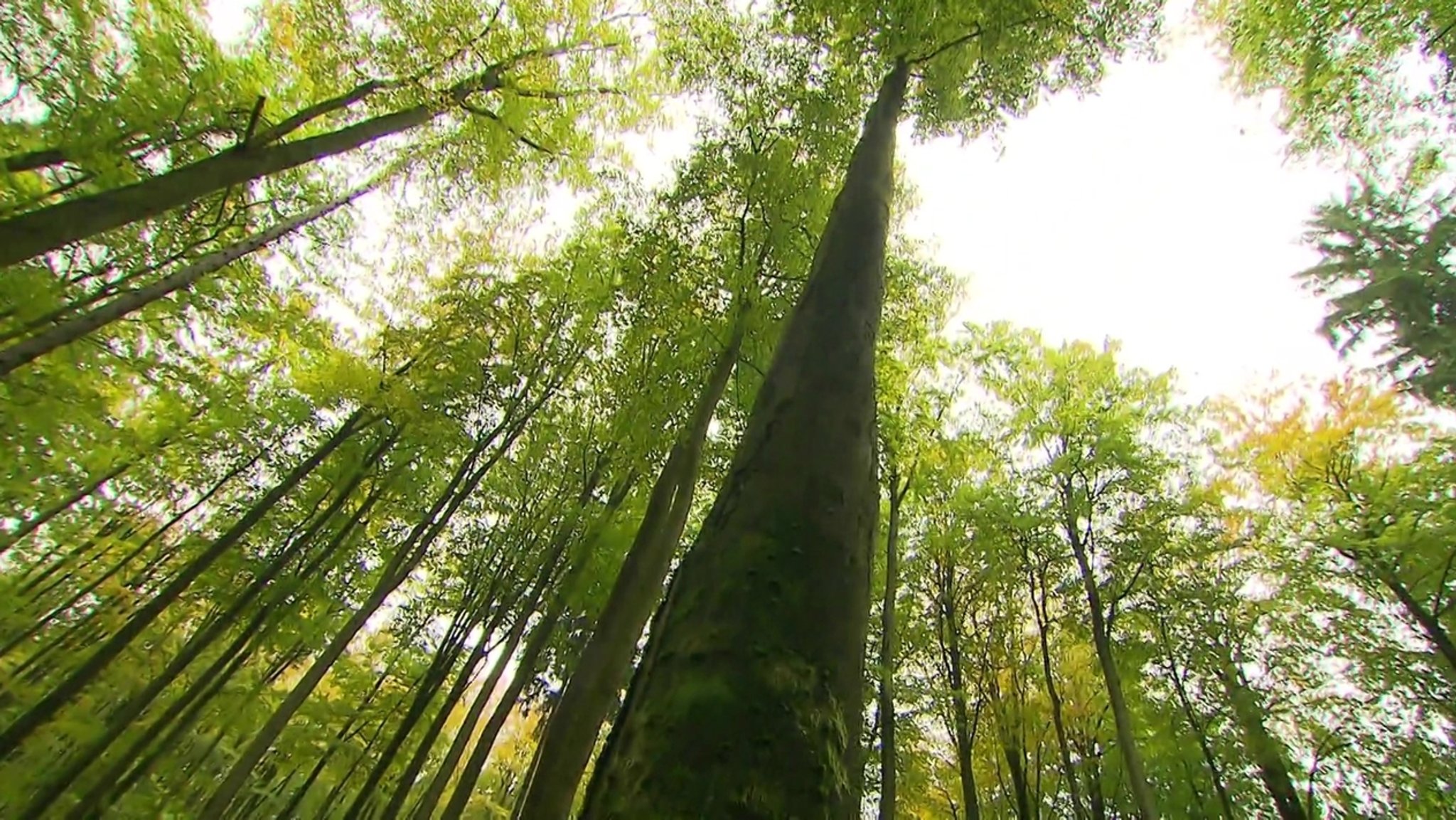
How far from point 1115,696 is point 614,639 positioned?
22.5ft

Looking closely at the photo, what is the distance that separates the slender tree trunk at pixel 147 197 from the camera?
3.54 m

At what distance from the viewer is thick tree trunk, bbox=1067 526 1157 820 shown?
287 inches

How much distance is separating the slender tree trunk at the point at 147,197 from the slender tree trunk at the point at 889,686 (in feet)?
23.8

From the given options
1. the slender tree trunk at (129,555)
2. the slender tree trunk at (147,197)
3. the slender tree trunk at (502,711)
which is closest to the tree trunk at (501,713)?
the slender tree trunk at (502,711)

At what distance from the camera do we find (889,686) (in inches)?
309

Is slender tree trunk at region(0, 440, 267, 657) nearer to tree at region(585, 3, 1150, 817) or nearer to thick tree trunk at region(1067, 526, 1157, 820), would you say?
tree at region(585, 3, 1150, 817)

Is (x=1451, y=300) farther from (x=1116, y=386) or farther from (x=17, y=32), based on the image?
(x=17, y=32)

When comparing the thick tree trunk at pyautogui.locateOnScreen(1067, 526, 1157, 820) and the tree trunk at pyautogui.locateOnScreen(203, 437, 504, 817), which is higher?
the thick tree trunk at pyautogui.locateOnScreen(1067, 526, 1157, 820)

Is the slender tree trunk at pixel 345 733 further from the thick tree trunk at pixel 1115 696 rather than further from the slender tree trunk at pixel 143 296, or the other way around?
the thick tree trunk at pixel 1115 696

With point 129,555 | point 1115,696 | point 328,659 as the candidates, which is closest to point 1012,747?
point 1115,696

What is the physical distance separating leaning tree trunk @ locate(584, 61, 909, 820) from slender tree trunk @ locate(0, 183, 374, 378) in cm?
522

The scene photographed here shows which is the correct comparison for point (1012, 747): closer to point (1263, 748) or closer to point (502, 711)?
point (1263, 748)

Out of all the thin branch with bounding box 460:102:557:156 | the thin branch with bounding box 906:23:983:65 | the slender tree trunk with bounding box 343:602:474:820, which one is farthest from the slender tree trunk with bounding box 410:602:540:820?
the thin branch with bounding box 906:23:983:65

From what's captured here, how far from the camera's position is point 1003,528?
411 inches
